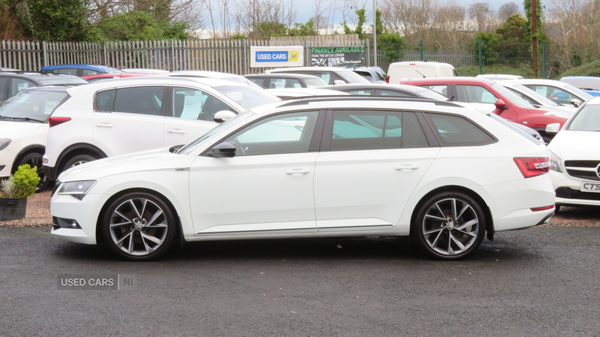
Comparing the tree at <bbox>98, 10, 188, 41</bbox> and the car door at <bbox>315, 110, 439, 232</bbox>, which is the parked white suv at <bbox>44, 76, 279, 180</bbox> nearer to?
the car door at <bbox>315, 110, 439, 232</bbox>

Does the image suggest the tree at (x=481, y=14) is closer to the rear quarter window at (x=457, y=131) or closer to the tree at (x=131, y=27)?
the tree at (x=131, y=27)

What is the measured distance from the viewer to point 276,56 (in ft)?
105

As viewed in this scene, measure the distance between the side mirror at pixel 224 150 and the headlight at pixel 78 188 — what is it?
1.14 meters

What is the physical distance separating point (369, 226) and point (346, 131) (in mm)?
889

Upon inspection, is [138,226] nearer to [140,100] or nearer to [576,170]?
[140,100]

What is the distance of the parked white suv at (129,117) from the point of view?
32.9ft

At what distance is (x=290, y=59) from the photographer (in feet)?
104

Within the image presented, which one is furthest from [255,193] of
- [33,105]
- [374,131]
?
[33,105]

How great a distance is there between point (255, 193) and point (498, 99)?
31.6 ft

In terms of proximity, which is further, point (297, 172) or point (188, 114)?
point (188, 114)

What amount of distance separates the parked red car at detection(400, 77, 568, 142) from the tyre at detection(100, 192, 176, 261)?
944cm

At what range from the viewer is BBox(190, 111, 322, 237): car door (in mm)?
6691

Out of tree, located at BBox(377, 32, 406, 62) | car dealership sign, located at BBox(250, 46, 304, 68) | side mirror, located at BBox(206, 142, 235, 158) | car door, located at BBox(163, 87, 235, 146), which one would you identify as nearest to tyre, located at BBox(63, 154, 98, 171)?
car door, located at BBox(163, 87, 235, 146)

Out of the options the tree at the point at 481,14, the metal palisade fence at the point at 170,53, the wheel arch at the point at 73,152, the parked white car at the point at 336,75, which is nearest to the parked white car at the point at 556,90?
the parked white car at the point at 336,75
